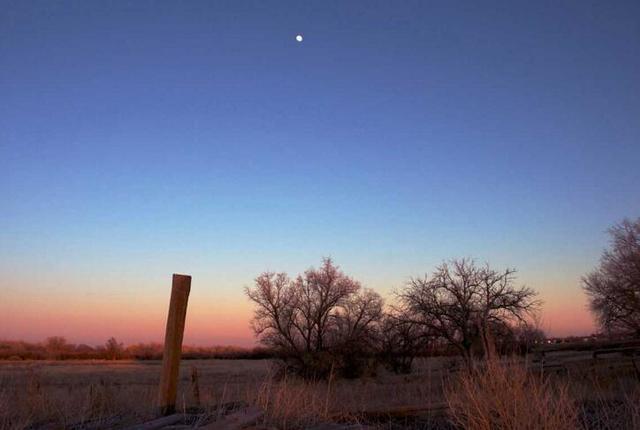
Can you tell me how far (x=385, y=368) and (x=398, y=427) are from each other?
1148 inches

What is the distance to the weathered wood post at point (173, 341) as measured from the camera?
6.15m

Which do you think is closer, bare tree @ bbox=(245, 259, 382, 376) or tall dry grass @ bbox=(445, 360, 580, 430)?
tall dry grass @ bbox=(445, 360, 580, 430)

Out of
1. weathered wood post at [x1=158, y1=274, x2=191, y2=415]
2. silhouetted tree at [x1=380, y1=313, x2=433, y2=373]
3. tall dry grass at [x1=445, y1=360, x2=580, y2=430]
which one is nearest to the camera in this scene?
tall dry grass at [x1=445, y1=360, x2=580, y2=430]

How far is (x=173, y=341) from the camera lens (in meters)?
6.16

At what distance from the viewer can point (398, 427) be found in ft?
21.8

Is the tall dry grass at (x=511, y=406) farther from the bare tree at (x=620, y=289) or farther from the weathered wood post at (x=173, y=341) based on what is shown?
the bare tree at (x=620, y=289)

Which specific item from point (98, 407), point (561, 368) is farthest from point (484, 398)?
point (561, 368)

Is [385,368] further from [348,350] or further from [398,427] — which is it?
[398,427]

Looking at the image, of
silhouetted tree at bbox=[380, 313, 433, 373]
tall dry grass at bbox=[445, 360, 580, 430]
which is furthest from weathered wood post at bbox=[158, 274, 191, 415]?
silhouetted tree at bbox=[380, 313, 433, 373]

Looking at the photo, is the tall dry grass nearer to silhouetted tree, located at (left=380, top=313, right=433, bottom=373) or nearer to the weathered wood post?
the weathered wood post

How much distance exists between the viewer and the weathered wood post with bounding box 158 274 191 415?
6.15m

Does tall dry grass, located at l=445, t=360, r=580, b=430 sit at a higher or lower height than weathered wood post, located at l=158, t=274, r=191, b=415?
lower

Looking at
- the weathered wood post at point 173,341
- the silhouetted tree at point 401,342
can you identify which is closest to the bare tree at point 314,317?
the silhouetted tree at point 401,342

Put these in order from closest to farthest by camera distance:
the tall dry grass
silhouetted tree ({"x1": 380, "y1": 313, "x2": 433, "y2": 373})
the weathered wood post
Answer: the tall dry grass, the weathered wood post, silhouetted tree ({"x1": 380, "y1": 313, "x2": 433, "y2": 373})
